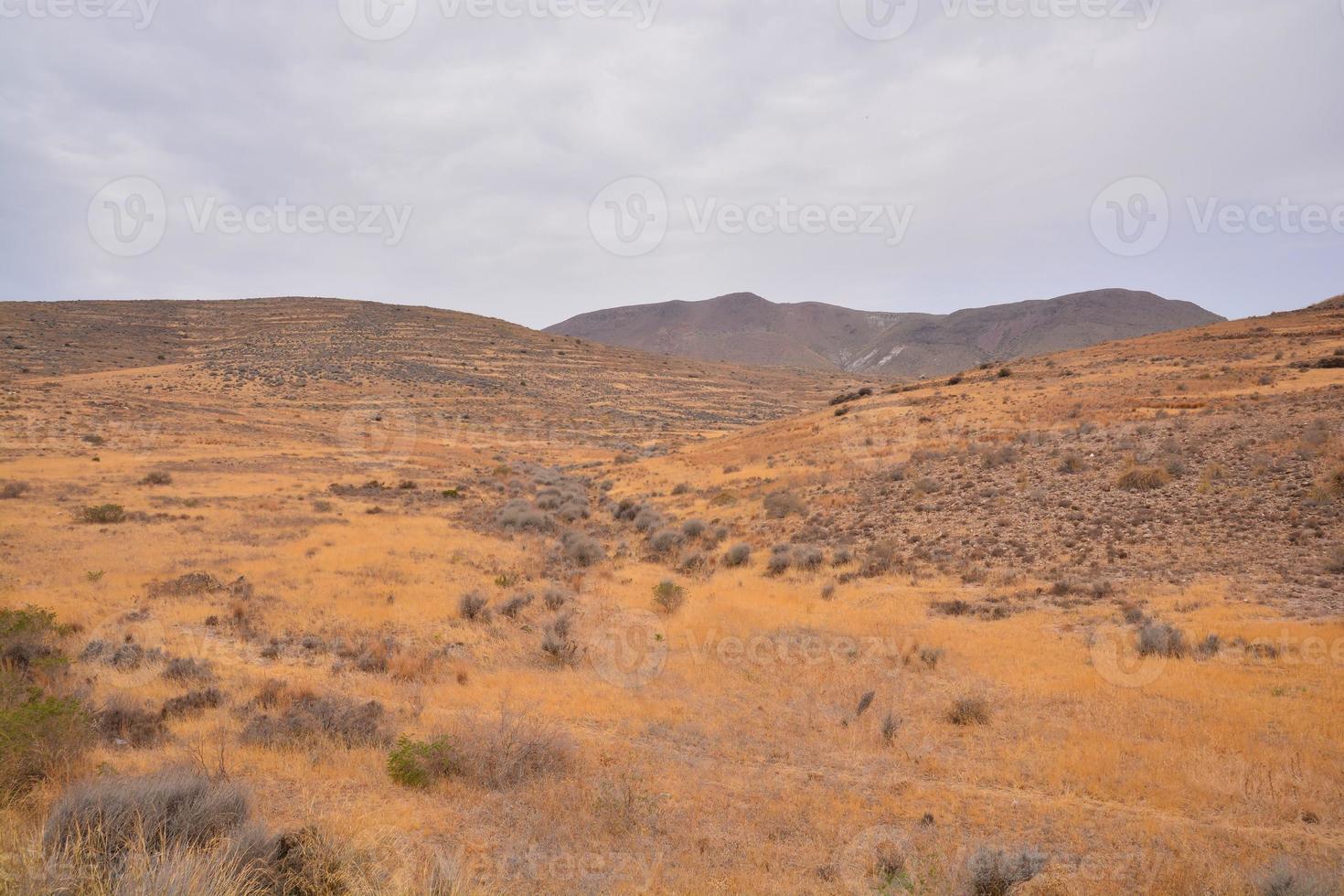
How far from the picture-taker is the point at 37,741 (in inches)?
225

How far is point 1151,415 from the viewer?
2458 centimetres

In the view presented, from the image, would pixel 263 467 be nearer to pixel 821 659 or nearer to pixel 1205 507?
pixel 821 659

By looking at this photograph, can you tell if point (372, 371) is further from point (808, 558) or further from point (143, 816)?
point (143, 816)

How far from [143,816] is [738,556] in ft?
55.2

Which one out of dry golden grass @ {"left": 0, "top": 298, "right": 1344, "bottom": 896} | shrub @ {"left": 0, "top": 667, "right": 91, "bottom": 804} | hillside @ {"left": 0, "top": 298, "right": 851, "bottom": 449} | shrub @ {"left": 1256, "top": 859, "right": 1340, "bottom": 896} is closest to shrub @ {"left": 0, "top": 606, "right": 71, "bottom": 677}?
dry golden grass @ {"left": 0, "top": 298, "right": 1344, "bottom": 896}

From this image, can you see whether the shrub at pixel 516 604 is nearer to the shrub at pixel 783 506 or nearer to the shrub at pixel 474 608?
the shrub at pixel 474 608

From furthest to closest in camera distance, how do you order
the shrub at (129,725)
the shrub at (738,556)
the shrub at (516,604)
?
the shrub at (738,556) < the shrub at (516,604) < the shrub at (129,725)

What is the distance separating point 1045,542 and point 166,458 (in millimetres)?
40506

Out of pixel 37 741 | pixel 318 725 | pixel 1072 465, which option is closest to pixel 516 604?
pixel 318 725

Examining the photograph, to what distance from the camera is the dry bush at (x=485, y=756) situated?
21.8ft

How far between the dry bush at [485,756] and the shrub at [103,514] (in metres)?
19.7

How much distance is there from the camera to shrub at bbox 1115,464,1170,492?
18609 mm

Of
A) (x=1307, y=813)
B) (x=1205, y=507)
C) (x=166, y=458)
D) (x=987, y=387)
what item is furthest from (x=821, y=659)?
(x=166, y=458)

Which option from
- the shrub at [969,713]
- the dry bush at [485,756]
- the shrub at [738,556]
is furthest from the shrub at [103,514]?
the shrub at [969,713]
